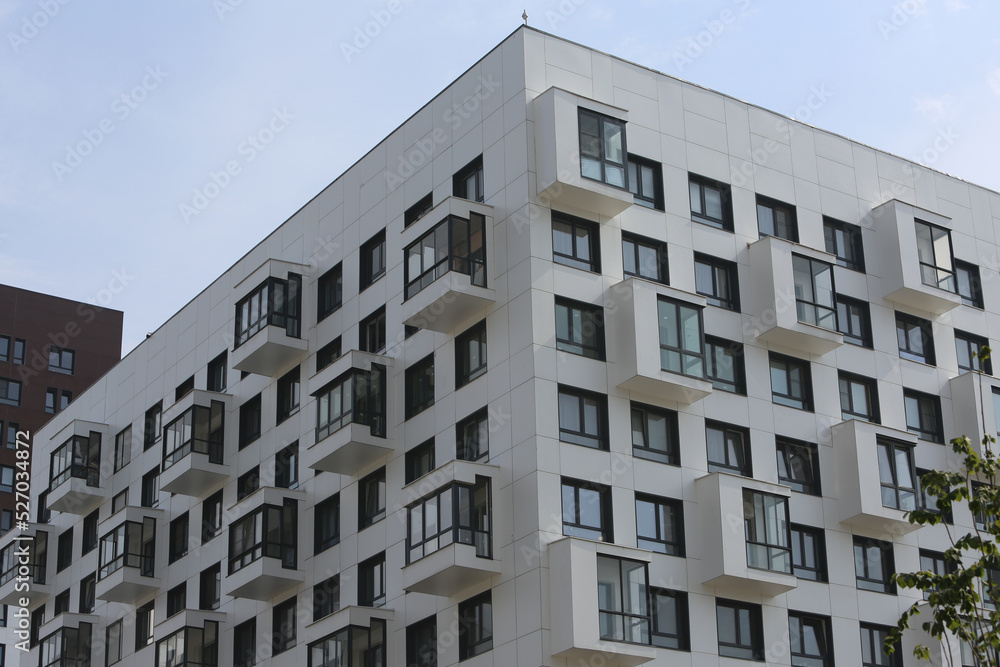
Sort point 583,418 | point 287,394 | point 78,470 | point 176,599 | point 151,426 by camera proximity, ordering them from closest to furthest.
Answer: point 583,418 → point 287,394 → point 176,599 → point 151,426 → point 78,470

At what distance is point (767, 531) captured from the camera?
4109 centimetres

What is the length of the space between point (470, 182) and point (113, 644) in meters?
25.8

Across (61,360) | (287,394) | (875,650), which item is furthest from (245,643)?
(61,360)

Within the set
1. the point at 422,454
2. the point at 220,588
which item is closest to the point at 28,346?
the point at 220,588

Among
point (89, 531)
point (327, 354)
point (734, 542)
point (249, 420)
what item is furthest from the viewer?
point (89, 531)

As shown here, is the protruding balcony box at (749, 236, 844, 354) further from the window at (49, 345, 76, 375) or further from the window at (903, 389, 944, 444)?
the window at (49, 345, 76, 375)

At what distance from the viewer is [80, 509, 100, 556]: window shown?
2474 inches

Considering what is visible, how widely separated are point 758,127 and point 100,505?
32.8m

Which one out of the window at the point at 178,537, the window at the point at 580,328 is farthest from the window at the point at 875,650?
the window at the point at 178,537

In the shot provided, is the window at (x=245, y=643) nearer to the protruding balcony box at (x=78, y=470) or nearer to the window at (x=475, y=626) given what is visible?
the window at (x=475, y=626)

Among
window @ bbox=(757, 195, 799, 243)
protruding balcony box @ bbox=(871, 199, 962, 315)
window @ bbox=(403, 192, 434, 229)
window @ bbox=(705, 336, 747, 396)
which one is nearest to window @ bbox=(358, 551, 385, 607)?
window @ bbox=(403, 192, 434, 229)

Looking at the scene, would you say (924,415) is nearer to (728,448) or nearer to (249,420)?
(728,448)

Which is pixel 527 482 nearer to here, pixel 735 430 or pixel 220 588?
pixel 735 430

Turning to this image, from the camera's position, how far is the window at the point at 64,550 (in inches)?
2536
